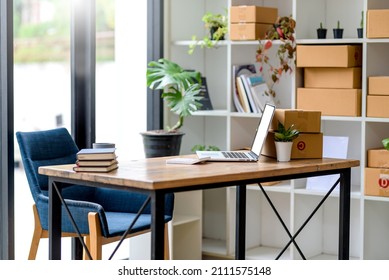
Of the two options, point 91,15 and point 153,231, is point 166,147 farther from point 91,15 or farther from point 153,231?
point 153,231

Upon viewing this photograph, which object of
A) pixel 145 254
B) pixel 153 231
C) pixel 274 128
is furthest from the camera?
pixel 145 254

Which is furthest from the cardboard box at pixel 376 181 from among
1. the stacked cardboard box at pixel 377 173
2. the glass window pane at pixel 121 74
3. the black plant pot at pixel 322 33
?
the glass window pane at pixel 121 74

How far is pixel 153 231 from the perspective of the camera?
10.5 feet

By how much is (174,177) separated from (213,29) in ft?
7.53

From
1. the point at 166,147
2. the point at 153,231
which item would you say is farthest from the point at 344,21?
the point at 153,231

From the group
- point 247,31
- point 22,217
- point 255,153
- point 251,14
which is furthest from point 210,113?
point 22,217

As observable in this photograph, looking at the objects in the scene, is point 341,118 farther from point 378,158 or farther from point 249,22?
point 249,22

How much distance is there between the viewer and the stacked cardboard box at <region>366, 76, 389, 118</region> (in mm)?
4816

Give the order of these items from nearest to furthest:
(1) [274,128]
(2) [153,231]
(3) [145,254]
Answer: (2) [153,231] → (1) [274,128] → (3) [145,254]

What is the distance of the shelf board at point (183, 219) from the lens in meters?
5.31

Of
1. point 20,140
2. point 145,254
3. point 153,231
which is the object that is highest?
point 20,140

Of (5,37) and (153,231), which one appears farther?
(5,37)

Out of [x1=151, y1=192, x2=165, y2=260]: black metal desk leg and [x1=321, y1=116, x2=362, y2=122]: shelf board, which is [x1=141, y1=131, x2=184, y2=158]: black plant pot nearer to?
[x1=321, y1=116, x2=362, y2=122]: shelf board

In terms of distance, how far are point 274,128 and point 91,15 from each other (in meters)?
1.53
